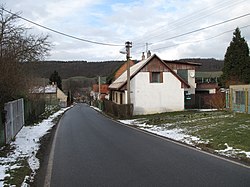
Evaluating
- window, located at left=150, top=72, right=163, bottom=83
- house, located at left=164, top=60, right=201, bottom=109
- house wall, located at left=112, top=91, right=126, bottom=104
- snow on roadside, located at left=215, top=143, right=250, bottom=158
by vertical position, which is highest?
house, located at left=164, top=60, right=201, bottom=109

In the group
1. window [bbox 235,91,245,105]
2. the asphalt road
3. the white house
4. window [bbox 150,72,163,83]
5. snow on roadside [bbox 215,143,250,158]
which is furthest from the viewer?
window [bbox 150,72,163,83]

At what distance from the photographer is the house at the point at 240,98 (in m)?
25.9

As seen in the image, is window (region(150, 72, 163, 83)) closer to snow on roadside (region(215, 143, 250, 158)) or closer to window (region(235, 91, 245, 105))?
window (region(235, 91, 245, 105))

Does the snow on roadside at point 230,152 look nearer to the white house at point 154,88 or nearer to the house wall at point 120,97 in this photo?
the white house at point 154,88

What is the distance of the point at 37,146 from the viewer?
47.2 ft

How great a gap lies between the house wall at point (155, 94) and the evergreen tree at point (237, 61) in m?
9.79

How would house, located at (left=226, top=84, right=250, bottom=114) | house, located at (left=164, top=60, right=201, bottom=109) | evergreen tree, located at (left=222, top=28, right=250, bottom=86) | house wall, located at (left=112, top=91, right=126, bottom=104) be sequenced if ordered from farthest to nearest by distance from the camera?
1. house, located at (left=164, top=60, right=201, bottom=109)
2. evergreen tree, located at (left=222, top=28, right=250, bottom=86)
3. house wall, located at (left=112, top=91, right=126, bottom=104)
4. house, located at (left=226, top=84, right=250, bottom=114)

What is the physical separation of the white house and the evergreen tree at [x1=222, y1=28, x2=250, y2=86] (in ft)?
32.6

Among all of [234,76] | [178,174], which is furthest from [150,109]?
[178,174]

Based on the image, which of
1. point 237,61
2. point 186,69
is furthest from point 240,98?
point 186,69

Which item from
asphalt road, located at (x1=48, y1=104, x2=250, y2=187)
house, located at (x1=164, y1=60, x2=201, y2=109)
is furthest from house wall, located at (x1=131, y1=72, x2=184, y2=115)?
asphalt road, located at (x1=48, y1=104, x2=250, y2=187)

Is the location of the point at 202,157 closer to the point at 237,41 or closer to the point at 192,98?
the point at 192,98

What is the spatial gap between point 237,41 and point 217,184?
144 ft

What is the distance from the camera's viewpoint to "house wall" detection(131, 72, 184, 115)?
3797 cm
